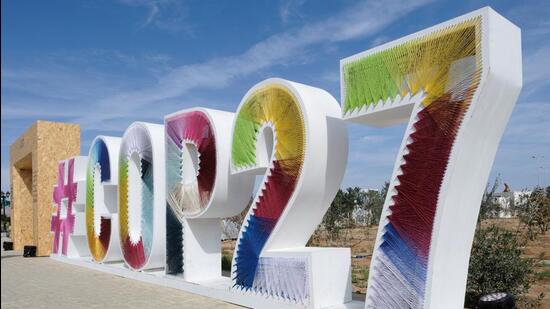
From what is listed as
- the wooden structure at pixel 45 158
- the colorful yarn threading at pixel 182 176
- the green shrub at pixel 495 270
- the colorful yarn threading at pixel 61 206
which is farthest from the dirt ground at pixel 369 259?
the wooden structure at pixel 45 158

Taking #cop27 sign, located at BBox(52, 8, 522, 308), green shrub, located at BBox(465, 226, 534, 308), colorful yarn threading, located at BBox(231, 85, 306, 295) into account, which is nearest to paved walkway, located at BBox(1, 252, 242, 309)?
#cop27 sign, located at BBox(52, 8, 522, 308)

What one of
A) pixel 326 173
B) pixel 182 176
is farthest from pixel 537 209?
pixel 326 173

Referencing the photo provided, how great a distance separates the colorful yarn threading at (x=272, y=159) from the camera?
317 inches

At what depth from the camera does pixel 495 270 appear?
29.0 ft

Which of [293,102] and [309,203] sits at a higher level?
[293,102]

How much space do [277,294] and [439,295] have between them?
9.23 ft

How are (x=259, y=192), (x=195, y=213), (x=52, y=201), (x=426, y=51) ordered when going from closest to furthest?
(x=426, y=51), (x=259, y=192), (x=195, y=213), (x=52, y=201)

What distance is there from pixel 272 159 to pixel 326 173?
103 cm

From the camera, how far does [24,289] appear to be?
1152 cm

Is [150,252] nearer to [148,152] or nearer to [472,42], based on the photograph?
[148,152]

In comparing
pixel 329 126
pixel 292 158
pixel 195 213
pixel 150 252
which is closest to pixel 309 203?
pixel 292 158

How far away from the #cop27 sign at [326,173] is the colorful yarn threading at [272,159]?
24mm

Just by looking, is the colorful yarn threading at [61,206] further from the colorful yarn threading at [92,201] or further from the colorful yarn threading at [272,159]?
the colorful yarn threading at [272,159]

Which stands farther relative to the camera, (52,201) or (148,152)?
(52,201)
